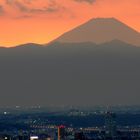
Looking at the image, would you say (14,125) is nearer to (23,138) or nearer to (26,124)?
(26,124)

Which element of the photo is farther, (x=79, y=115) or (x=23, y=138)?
(x=79, y=115)

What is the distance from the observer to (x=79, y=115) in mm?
193375

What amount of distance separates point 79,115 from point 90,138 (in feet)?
225

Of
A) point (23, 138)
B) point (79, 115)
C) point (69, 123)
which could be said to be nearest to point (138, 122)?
point (69, 123)

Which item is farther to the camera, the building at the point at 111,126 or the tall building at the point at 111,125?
the tall building at the point at 111,125

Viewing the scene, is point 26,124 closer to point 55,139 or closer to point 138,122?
point 138,122

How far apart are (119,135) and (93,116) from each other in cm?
5753

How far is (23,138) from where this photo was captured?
117875 millimetres

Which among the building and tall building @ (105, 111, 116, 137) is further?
tall building @ (105, 111, 116, 137)

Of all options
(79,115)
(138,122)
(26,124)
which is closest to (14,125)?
(26,124)

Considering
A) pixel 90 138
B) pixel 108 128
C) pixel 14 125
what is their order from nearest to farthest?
pixel 90 138, pixel 108 128, pixel 14 125

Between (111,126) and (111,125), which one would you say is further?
(111,126)

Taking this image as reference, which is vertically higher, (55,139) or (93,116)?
(93,116)

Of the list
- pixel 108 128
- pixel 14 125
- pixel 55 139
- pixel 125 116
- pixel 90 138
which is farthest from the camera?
pixel 125 116
